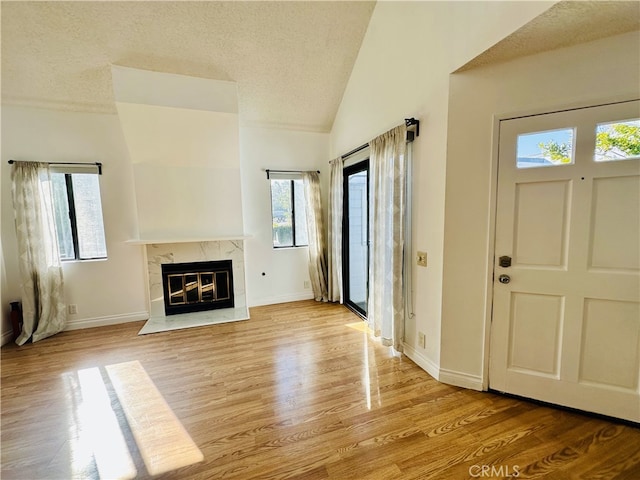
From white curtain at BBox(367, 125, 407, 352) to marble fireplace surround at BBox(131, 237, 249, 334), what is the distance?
6.39 feet

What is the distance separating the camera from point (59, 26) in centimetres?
253

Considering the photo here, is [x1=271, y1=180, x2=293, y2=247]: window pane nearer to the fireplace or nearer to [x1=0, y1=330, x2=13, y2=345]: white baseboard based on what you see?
the fireplace

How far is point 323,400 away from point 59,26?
Result: 13.9ft

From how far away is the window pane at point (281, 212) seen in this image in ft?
14.0

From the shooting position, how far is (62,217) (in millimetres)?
3377

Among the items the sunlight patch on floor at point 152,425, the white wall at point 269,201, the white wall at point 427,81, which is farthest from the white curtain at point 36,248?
the white wall at point 427,81

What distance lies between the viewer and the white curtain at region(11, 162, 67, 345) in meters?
3.06

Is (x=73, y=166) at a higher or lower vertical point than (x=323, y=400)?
higher

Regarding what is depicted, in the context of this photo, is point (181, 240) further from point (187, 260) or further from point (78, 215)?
point (78, 215)

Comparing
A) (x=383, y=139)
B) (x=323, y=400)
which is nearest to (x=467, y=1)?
(x=383, y=139)

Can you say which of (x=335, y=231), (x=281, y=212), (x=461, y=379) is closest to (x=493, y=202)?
(x=461, y=379)

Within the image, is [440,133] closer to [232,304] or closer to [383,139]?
[383,139]

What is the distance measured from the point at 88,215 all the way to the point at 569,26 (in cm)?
502

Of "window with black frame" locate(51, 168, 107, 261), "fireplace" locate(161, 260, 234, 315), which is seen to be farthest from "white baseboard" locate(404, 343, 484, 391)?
"window with black frame" locate(51, 168, 107, 261)
